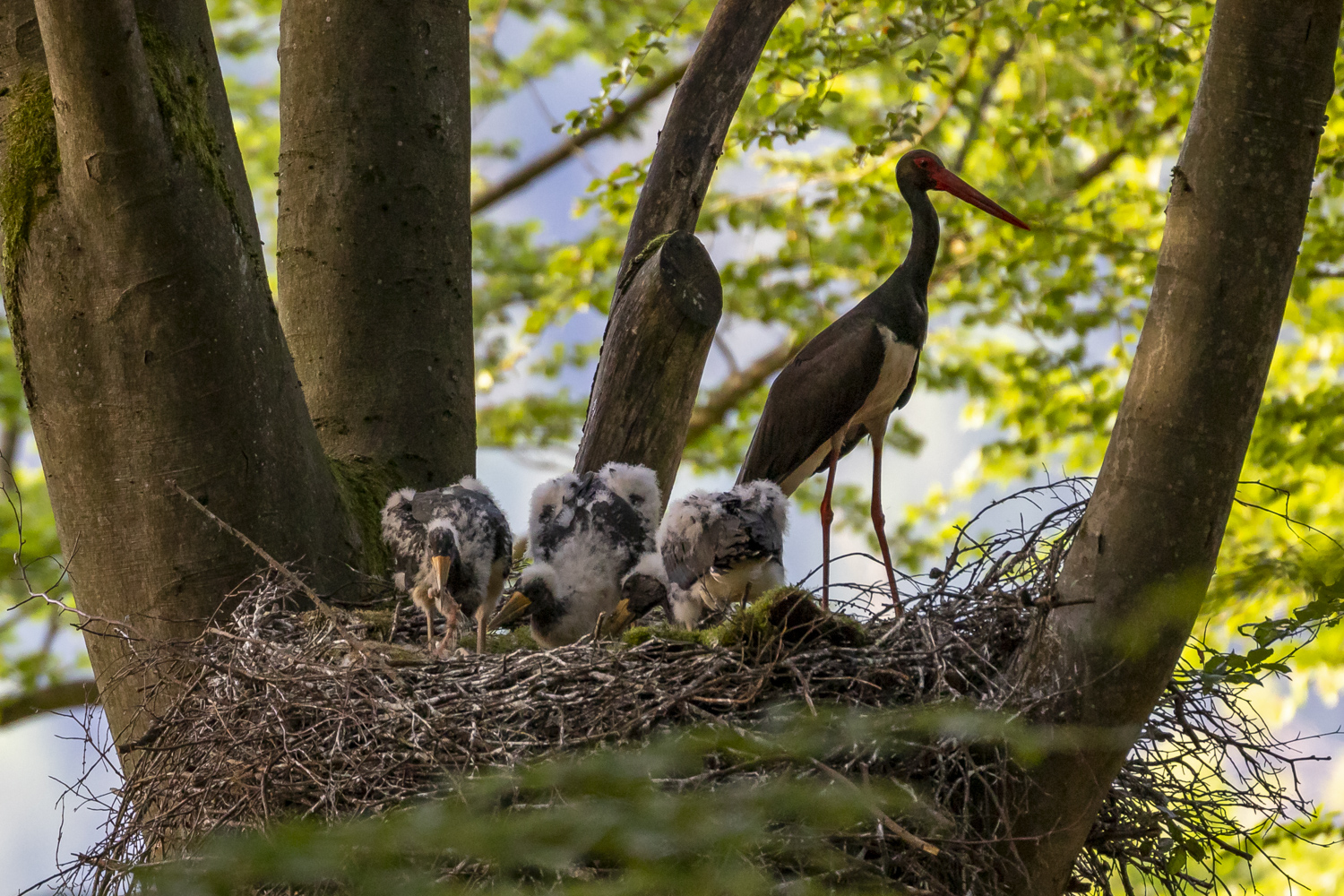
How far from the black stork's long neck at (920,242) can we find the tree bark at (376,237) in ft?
5.70

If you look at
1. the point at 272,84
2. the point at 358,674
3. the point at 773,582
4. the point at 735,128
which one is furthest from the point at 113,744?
the point at 272,84

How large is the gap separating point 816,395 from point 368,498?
1674 millimetres

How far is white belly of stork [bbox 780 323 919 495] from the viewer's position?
16.0ft

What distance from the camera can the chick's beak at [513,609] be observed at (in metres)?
4.17

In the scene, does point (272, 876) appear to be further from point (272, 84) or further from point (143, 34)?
point (272, 84)

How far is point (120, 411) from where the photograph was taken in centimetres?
366

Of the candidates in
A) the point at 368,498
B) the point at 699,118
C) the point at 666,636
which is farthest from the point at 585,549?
the point at 699,118

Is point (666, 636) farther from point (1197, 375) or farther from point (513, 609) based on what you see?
point (1197, 375)

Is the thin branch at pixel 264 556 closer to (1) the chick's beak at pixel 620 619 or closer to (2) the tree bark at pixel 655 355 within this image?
(1) the chick's beak at pixel 620 619

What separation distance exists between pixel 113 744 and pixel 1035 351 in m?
6.49

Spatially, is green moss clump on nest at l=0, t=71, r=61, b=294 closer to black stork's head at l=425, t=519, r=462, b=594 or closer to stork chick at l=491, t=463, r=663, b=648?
black stork's head at l=425, t=519, r=462, b=594

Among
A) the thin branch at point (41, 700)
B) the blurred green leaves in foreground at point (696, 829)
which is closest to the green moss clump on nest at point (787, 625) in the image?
the blurred green leaves in foreground at point (696, 829)

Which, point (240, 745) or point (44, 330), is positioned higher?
point (44, 330)

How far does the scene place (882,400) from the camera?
16.5 ft
